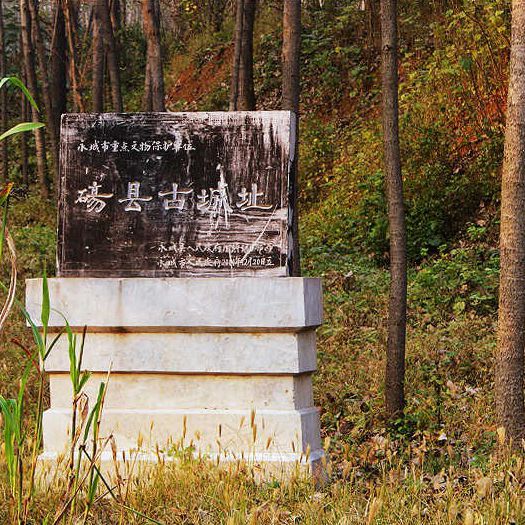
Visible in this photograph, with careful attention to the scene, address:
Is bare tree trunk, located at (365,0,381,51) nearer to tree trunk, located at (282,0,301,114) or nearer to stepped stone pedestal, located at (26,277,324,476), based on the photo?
A: tree trunk, located at (282,0,301,114)

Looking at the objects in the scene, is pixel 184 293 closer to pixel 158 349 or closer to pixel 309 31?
pixel 158 349

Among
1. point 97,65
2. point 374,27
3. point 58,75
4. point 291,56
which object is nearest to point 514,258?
point 291,56

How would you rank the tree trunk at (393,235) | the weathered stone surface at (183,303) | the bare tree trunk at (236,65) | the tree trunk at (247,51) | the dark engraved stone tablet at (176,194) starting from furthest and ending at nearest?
the bare tree trunk at (236,65)
the tree trunk at (247,51)
the tree trunk at (393,235)
the dark engraved stone tablet at (176,194)
the weathered stone surface at (183,303)

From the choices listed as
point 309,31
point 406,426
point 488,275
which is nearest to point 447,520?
point 406,426

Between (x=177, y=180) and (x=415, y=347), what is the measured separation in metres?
4.91

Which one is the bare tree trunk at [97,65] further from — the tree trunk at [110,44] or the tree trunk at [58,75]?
the tree trunk at [58,75]

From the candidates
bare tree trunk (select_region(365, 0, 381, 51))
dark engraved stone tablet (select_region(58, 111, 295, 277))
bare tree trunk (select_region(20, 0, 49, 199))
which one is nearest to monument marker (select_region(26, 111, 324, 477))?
dark engraved stone tablet (select_region(58, 111, 295, 277))

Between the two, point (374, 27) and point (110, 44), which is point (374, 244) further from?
point (374, 27)

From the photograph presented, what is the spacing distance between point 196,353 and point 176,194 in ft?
3.45

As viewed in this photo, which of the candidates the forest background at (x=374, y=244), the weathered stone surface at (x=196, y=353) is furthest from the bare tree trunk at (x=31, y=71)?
the weathered stone surface at (x=196, y=353)

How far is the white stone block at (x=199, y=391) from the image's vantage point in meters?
6.34

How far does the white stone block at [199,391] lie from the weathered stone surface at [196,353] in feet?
0.24

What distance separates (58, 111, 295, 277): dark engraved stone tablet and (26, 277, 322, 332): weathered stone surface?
0.16 meters

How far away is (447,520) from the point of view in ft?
16.6
